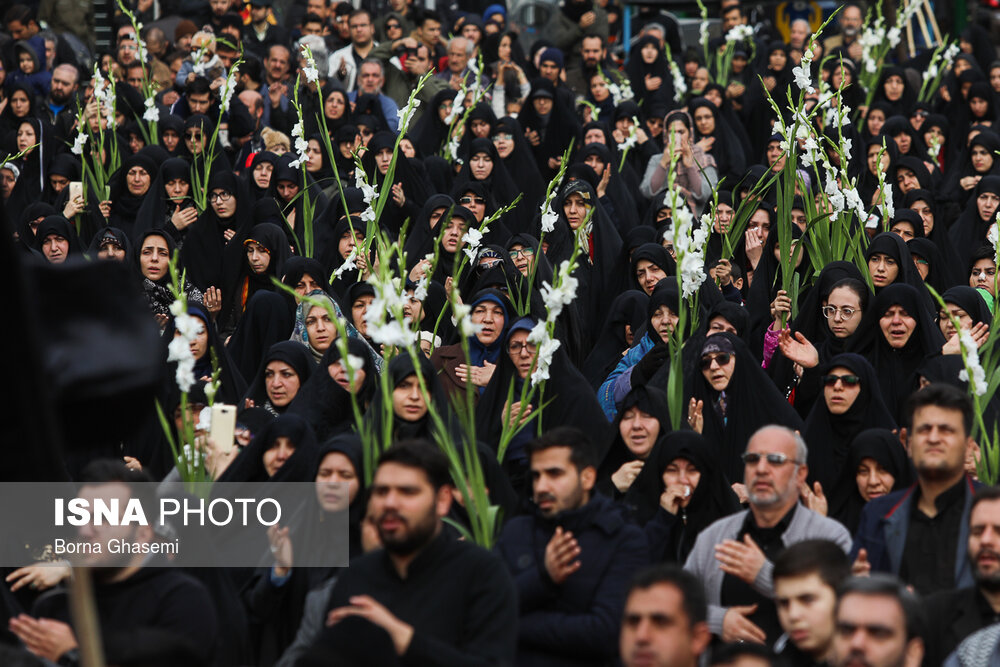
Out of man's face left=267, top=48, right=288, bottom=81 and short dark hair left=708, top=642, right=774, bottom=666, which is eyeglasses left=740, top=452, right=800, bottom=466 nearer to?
short dark hair left=708, top=642, right=774, bottom=666

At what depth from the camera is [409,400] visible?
5.14 metres

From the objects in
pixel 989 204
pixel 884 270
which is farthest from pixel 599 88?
pixel 884 270

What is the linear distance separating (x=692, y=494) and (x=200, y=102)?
256 inches

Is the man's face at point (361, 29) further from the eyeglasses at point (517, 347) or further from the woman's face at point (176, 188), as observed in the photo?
the eyeglasses at point (517, 347)

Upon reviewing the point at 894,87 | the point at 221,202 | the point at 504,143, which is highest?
the point at 894,87

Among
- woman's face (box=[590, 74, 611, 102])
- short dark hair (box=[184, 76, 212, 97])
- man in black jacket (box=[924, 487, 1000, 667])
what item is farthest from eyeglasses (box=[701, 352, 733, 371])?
woman's face (box=[590, 74, 611, 102])

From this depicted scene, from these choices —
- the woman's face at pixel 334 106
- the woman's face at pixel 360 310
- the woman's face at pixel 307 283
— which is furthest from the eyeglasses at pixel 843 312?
the woman's face at pixel 334 106

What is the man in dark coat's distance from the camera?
416cm

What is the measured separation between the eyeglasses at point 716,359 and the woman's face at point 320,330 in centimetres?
152

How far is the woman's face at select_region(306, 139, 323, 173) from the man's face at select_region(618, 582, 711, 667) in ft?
20.0

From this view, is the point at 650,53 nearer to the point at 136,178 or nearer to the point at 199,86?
the point at 199,86

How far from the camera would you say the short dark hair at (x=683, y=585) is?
3.36 metres

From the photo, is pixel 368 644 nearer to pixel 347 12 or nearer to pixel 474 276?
pixel 474 276

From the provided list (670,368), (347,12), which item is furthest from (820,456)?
(347,12)
